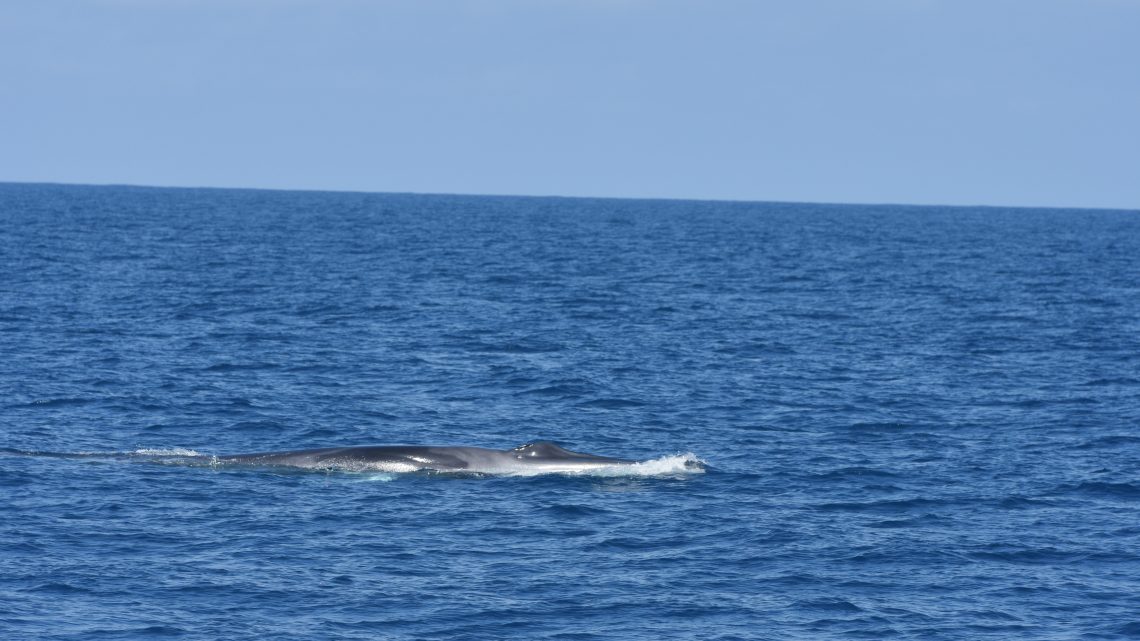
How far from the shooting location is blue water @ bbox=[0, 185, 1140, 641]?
27672mm

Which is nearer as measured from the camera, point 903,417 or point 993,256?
point 903,417

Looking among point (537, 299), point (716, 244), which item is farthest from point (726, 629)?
point (716, 244)

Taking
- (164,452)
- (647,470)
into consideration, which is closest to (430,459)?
(647,470)

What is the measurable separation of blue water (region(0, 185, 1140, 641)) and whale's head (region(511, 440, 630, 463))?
114 centimetres

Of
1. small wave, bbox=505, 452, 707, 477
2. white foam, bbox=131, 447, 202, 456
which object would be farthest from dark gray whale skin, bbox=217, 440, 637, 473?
white foam, bbox=131, 447, 202, 456

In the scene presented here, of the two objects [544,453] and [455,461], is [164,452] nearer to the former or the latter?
[455,461]

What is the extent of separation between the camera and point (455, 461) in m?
39.0

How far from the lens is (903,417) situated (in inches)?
1891

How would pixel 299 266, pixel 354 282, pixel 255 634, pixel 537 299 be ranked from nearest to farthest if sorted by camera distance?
pixel 255 634 → pixel 537 299 → pixel 354 282 → pixel 299 266

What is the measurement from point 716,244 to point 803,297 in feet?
220

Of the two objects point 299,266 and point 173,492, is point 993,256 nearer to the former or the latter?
point 299,266

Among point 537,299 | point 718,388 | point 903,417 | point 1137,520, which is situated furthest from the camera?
point 537,299

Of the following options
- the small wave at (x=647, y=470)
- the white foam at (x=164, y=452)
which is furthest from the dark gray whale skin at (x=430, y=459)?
the white foam at (x=164, y=452)

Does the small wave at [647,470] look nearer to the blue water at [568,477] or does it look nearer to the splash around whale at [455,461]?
the splash around whale at [455,461]
